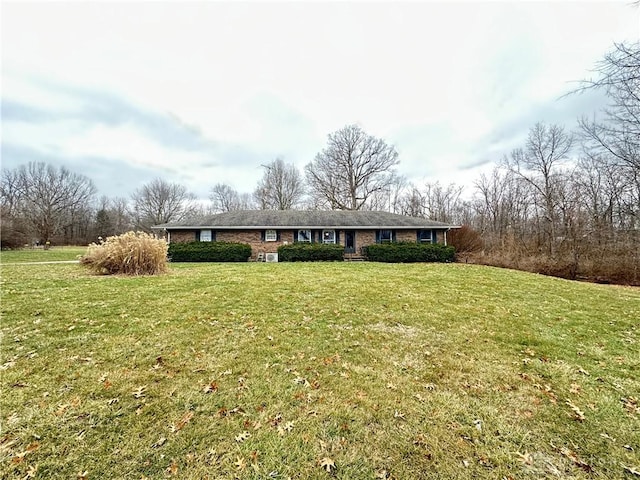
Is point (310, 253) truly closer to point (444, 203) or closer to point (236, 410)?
point (236, 410)

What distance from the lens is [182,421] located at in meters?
2.50

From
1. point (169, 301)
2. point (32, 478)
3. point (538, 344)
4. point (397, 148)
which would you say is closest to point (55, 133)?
point (169, 301)

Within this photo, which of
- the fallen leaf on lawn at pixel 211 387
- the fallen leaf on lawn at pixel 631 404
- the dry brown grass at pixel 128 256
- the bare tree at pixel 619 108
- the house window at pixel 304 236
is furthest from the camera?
the house window at pixel 304 236

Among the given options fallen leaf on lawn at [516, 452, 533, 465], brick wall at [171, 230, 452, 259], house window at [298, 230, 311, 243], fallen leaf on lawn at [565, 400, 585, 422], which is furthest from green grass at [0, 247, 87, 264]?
fallen leaf on lawn at [565, 400, 585, 422]

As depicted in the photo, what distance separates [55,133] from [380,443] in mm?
21802

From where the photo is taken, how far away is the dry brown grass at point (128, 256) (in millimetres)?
9141

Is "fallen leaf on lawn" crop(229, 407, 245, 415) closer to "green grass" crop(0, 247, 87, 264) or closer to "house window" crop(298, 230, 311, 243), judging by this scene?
"house window" crop(298, 230, 311, 243)

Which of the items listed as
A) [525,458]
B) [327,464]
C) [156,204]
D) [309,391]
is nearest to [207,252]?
[309,391]

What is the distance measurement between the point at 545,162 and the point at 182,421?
90.3 ft

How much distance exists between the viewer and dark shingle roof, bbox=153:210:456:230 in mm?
17992

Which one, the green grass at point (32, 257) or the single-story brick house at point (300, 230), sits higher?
the single-story brick house at point (300, 230)

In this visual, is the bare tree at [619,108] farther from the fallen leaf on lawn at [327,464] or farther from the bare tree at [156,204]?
the bare tree at [156,204]

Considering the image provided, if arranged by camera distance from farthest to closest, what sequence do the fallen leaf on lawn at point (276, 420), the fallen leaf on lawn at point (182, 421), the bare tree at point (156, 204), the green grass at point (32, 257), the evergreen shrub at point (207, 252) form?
1. the bare tree at point (156, 204)
2. the evergreen shrub at point (207, 252)
3. the green grass at point (32, 257)
4. the fallen leaf on lawn at point (276, 420)
5. the fallen leaf on lawn at point (182, 421)

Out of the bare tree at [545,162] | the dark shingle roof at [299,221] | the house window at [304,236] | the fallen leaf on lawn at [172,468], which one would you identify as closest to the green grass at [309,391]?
the fallen leaf on lawn at [172,468]
